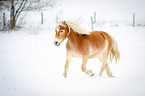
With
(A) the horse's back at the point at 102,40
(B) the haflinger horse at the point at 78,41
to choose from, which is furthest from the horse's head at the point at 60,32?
(A) the horse's back at the point at 102,40

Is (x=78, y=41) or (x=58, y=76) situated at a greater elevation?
(x=78, y=41)

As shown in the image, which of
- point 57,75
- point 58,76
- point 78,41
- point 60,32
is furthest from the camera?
point 57,75

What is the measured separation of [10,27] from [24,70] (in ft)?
26.8

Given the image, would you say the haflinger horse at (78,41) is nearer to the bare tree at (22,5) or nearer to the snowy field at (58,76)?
the snowy field at (58,76)

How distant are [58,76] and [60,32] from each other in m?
1.26

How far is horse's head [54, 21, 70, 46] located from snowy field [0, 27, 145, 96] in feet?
3.17

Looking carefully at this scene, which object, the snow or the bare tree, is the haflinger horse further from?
the bare tree

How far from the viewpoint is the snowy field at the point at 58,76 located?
3562 millimetres

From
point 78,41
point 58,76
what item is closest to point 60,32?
point 78,41

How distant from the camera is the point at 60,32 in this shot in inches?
148

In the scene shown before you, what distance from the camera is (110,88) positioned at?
146 inches

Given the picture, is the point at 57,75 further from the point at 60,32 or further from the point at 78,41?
the point at 60,32

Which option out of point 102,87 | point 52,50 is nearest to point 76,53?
point 102,87

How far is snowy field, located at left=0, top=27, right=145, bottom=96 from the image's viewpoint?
3.56 meters
